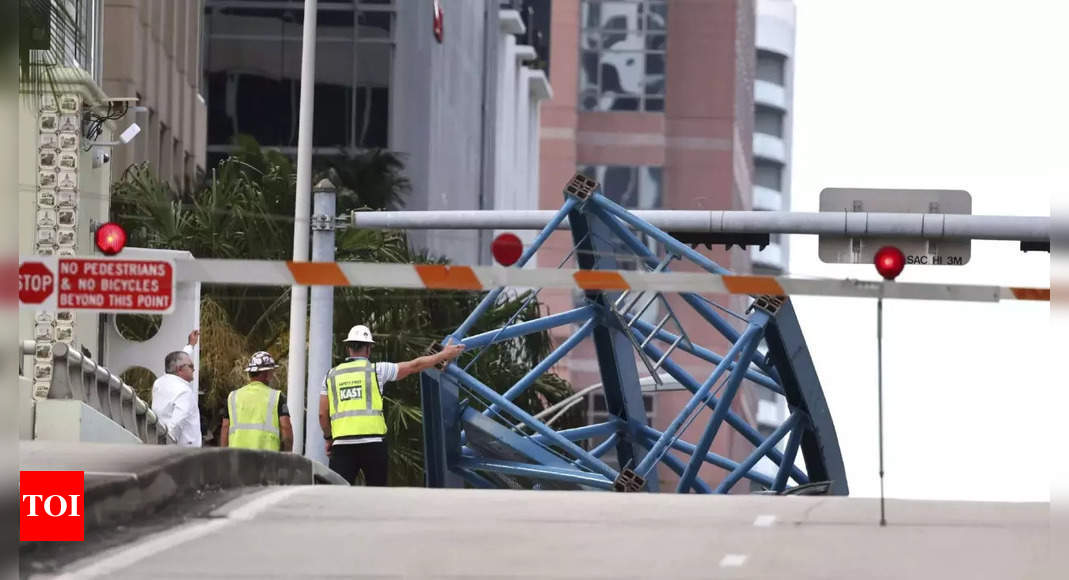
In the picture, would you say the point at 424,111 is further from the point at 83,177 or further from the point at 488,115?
the point at 83,177

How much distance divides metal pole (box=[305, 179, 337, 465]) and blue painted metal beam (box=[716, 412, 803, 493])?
5213 millimetres

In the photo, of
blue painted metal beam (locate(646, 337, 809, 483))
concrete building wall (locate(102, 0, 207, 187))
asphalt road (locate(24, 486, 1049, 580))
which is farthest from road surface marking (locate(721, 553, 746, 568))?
concrete building wall (locate(102, 0, 207, 187))

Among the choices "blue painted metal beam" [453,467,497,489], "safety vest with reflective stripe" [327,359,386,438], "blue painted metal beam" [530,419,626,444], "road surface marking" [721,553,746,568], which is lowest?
"blue painted metal beam" [453,467,497,489]

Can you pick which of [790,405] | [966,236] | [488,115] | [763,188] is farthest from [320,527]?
[763,188]

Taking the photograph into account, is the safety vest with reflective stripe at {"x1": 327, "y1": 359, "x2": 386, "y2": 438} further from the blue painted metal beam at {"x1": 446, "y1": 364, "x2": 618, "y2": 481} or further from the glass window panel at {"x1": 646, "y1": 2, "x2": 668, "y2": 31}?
the glass window panel at {"x1": 646, "y1": 2, "x2": 668, "y2": 31}

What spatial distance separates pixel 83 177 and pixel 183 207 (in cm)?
345

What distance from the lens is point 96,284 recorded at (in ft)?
36.0

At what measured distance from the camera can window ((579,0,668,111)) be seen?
113062 mm

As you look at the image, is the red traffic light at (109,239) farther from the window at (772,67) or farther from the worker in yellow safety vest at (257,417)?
the window at (772,67)

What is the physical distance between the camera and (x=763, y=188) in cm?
17112

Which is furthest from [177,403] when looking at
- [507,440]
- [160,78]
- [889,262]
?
[160,78]

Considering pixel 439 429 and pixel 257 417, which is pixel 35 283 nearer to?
pixel 257 417

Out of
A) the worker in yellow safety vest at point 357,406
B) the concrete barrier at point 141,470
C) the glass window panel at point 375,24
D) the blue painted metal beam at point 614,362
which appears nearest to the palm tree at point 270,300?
the blue painted metal beam at point 614,362

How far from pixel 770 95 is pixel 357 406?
151721mm
